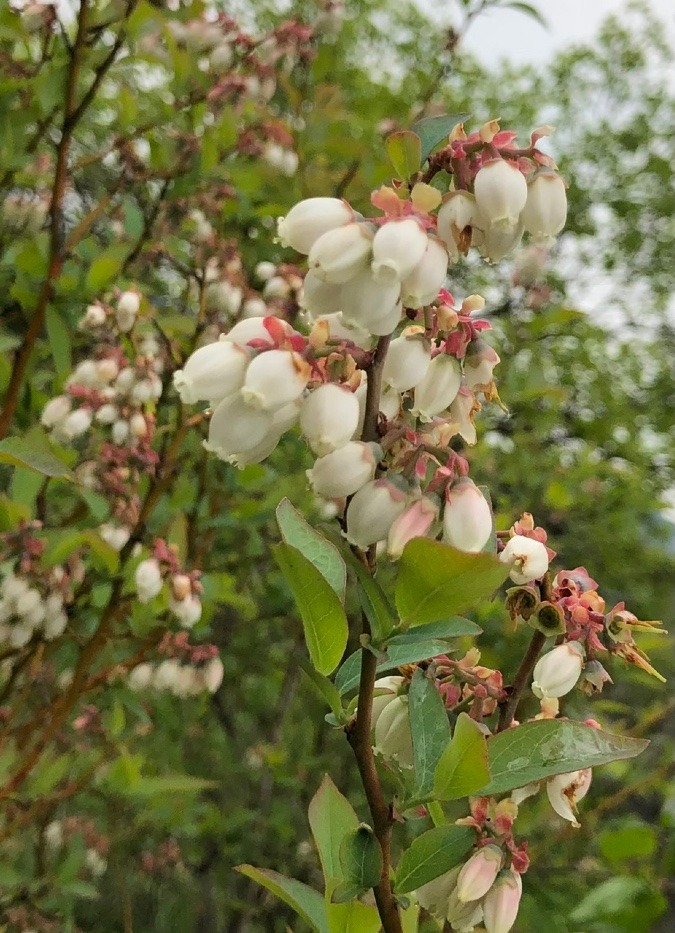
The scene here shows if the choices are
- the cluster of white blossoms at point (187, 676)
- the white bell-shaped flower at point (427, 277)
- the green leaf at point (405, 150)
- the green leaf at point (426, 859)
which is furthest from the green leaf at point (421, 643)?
the cluster of white blossoms at point (187, 676)

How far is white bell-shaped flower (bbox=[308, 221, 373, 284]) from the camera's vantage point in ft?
1.84

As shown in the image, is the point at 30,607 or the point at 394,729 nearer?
the point at 394,729

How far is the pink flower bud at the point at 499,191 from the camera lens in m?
0.59

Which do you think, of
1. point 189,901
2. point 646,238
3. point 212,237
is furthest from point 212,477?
point 646,238

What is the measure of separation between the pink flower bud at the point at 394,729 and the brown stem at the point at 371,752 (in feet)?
0.30

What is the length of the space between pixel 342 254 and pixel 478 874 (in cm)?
46

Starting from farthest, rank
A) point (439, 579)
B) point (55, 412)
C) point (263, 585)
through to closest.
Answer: point (263, 585) < point (55, 412) < point (439, 579)

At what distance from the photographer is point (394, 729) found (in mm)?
670

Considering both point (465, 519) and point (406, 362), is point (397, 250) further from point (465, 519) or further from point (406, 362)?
point (465, 519)

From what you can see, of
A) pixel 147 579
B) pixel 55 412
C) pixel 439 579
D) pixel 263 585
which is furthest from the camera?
pixel 263 585

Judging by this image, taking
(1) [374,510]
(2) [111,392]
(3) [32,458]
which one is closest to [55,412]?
(2) [111,392]

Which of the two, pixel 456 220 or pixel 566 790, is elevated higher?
pixel 456 220

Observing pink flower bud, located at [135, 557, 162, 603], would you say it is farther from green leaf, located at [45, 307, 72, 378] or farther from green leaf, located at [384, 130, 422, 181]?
green leaf, located at [384, 130, 422, 181]

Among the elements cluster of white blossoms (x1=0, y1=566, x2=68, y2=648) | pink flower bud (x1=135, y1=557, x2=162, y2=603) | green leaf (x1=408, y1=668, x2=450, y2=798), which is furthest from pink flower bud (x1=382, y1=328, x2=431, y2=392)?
cluster of white blossoms (x1=0, y1=566, x2=68, y2=648)
